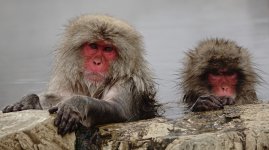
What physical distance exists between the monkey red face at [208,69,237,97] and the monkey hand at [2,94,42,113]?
5.66 feet

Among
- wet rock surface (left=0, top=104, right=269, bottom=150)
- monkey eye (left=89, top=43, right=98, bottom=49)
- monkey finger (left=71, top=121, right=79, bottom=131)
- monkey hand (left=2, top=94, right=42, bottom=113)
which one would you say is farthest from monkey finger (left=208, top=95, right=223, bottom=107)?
monkey hand (left=2, top=94, right=42, bottom=113)

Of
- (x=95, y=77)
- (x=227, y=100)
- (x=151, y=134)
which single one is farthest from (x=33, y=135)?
(x=227, y=100)

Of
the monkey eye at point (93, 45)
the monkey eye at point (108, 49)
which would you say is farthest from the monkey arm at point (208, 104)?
the monkey eye at point (93, 45)

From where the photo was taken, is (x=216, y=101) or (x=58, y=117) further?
(x=216, y=101)

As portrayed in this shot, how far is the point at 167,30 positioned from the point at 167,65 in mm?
3279

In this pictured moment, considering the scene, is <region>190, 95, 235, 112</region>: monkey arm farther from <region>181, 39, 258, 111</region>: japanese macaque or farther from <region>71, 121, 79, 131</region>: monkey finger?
<region>71, 121, 79, 131</region>: monkey finger

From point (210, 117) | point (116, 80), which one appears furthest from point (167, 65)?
point (210, 117)

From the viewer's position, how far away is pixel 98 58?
220 inches

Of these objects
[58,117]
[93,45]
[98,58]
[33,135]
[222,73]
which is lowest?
[33,135]

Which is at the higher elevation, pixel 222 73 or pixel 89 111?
pixel 222 73

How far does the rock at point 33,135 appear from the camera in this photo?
14.4ft

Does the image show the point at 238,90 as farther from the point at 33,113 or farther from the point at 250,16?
the point at 250,16

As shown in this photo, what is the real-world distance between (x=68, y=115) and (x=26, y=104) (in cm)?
82

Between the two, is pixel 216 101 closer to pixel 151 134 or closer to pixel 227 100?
pixel 227 100
